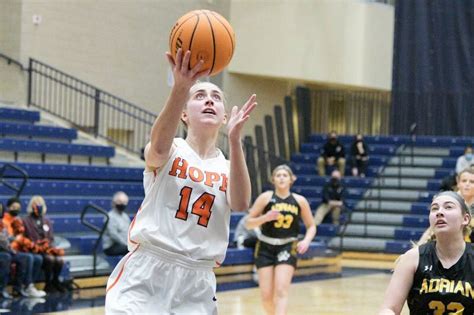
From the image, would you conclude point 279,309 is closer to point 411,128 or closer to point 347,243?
point 347,243

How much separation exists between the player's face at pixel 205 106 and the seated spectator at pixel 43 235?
338 inches

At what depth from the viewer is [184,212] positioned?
498cm

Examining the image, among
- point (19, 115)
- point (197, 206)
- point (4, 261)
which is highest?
point (197, 206)

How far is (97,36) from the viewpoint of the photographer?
70.6ft

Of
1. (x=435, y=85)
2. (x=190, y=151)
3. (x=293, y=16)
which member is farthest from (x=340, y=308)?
(x=435, y=85)

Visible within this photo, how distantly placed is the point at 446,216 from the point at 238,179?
106 cm

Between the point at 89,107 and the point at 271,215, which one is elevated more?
the point at 89,107

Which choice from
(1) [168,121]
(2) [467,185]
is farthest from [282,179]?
(1) [168,121]

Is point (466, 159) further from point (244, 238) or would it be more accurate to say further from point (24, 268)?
point (24, 268)

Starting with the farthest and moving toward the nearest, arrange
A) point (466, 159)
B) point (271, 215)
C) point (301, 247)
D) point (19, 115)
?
point (466, 159)
point (19, 115)
point (301, 247)
point (271, 215)

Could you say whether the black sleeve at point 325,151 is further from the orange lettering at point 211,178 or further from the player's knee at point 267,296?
the orange lettering at point 211,178

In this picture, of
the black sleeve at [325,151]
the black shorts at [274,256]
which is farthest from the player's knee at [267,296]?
the black sleeve at [325,151]

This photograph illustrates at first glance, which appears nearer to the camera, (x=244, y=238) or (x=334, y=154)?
(x=244, y=238)

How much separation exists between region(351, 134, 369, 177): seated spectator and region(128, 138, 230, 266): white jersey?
789 inches
